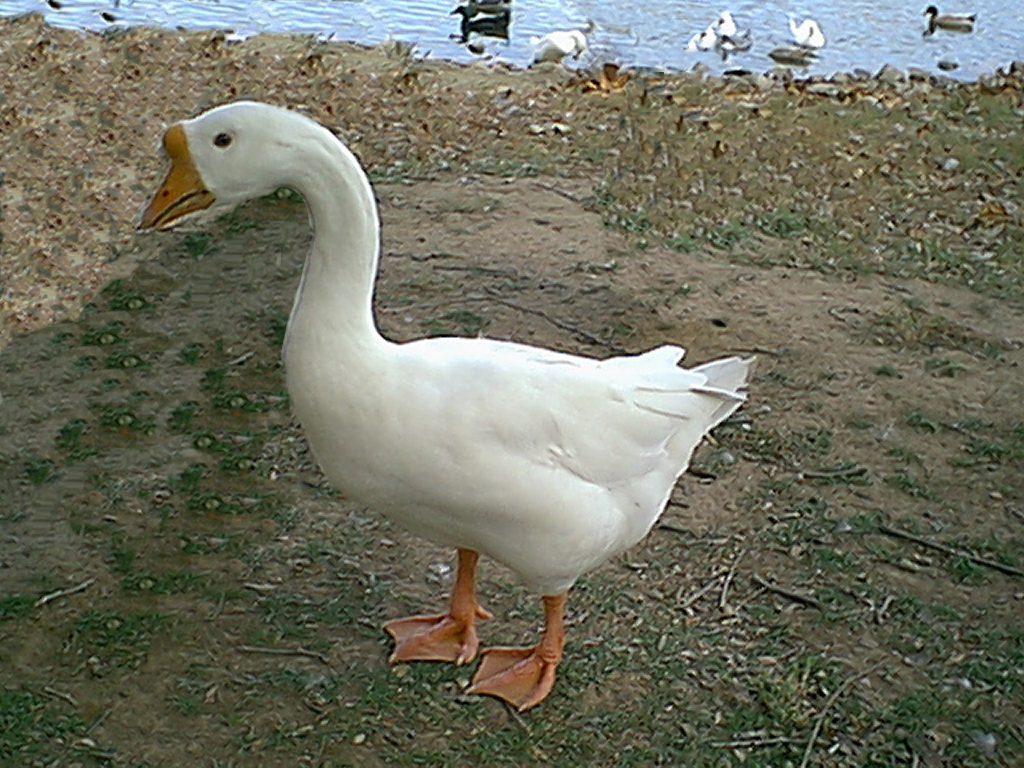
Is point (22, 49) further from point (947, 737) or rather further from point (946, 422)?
point (947, 737)

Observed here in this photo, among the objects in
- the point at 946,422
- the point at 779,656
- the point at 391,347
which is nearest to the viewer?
the point at 391,347

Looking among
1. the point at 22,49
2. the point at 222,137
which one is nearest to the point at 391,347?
the point at 222,137

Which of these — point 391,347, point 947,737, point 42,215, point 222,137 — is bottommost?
point 947,737

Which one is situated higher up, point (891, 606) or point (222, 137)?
point (222, 137)

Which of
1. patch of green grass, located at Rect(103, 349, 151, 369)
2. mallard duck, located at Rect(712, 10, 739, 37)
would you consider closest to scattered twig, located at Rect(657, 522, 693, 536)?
patch of green grass, located at Rect(103, 349, 151, 369)

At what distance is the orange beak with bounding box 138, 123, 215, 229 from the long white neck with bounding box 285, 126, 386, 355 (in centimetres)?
20

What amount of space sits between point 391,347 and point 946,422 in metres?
2.46

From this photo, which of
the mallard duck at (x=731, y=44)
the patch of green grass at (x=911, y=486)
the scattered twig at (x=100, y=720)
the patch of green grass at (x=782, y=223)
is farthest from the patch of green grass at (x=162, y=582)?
the mallard duck at (x=731, y=44)

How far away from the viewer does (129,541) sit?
144 inches

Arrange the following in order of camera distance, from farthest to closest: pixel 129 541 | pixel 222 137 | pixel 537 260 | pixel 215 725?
pixel 537 260
pixel 129 541
pixel 215 725
pixel 222 137

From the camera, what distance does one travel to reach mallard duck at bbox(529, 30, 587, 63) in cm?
845

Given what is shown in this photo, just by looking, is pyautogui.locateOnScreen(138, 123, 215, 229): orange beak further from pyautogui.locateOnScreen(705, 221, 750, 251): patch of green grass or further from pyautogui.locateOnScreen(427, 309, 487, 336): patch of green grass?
pyautogui.locateOnScreen(705, 221, 750, 251): patch of green grass

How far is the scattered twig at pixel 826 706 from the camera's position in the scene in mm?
3010

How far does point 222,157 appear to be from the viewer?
247 centimetres
